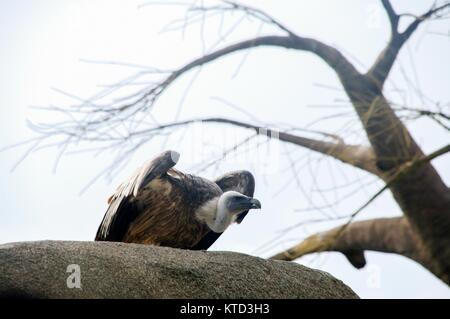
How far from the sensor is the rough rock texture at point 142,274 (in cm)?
368

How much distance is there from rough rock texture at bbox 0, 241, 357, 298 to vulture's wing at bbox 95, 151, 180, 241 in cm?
87

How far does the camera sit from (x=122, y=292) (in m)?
3.77

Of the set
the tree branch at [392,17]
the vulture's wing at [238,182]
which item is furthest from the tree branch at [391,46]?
the vulture's wing at [238,182]

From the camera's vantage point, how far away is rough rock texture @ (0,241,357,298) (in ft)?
12.1

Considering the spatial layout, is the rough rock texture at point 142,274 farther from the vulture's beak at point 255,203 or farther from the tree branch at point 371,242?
the tree branch at point 371,242

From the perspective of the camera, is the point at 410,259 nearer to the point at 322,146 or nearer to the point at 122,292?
the point at 322,146

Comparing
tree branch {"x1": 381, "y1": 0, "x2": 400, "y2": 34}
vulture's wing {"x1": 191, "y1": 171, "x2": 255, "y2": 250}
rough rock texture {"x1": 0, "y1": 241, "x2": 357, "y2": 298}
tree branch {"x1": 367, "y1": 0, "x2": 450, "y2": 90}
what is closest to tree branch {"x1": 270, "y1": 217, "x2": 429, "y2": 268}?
vulture's wing {"x1": 191, "y1": 171, "x2": 255, "y2": 250}

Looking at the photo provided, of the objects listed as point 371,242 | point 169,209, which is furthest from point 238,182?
point 371,242

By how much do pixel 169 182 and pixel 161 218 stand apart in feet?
0.85

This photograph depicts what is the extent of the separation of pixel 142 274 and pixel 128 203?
4.30ft

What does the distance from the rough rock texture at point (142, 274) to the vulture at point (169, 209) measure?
90 centimetres

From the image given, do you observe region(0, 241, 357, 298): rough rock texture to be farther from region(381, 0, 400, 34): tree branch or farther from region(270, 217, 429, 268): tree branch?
region(381, 0, 400, 34): tree branch

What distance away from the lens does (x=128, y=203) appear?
518 centimetres
